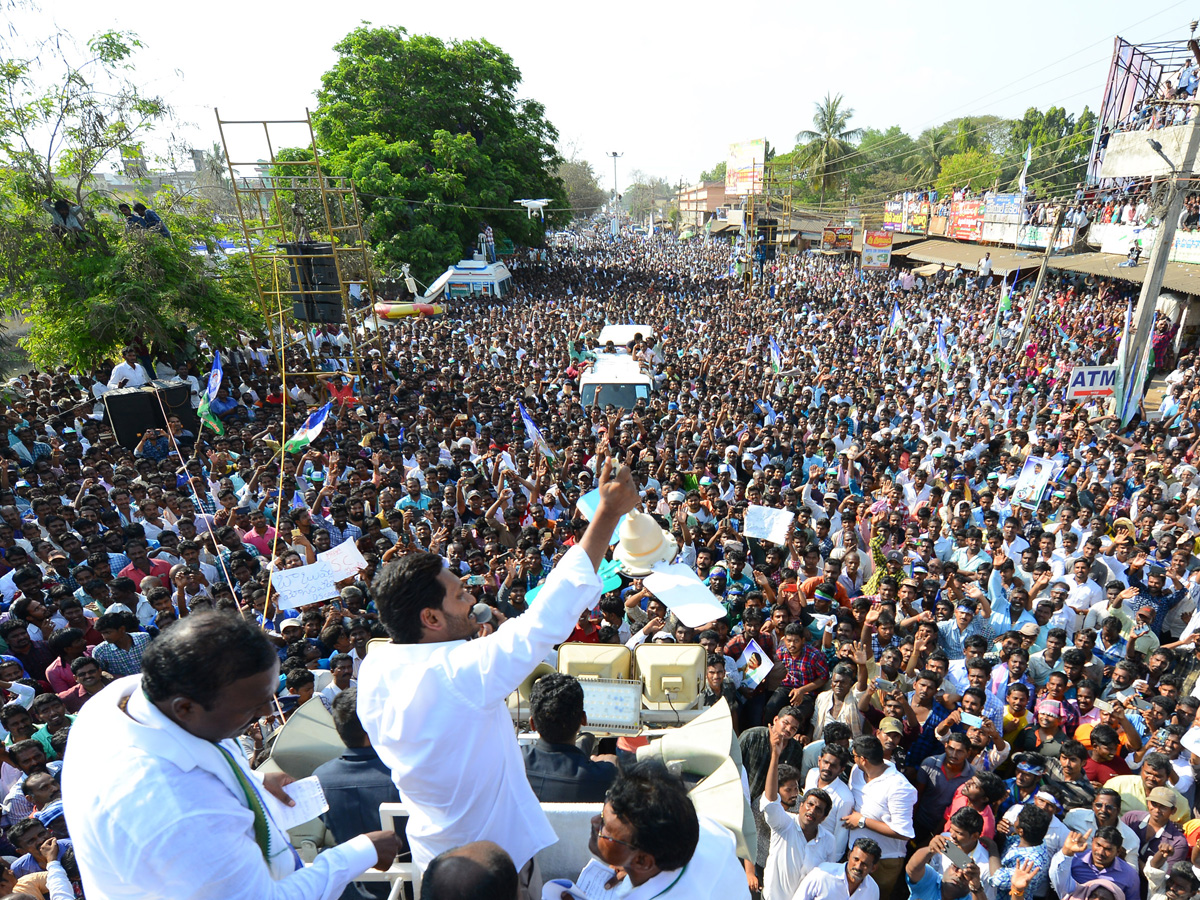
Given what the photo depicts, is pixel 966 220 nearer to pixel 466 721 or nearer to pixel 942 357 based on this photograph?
pixel 942 357

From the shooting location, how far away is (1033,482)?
7176 millimetres

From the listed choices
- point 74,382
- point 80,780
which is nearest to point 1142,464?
point 80,780

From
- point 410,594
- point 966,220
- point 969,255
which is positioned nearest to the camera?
point 410,594

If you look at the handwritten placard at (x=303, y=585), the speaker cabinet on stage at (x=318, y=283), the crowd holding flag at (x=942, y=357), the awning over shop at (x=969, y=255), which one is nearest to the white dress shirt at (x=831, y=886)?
the handwritten placard at (x=303, y=585)

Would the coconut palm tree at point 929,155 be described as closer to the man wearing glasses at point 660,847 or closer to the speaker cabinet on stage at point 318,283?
the speaker cabinet on stage at point 318,283

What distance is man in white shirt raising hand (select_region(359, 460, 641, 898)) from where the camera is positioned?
1.67 m

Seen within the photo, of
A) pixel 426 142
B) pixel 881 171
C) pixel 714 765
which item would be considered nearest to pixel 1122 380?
pixel 714 765

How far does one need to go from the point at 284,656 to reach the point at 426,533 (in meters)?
1.77

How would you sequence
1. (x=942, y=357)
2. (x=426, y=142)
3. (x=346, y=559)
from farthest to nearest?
(x=426, y=142) → (x=942, y=357) → (x=346, y=559)

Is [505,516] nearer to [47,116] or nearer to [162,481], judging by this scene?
[162,481]

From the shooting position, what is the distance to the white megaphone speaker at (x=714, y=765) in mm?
2463

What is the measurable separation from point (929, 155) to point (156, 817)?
65.1 m

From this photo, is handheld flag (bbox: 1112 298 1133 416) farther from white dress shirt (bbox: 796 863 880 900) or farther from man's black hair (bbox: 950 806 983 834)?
white dress shirt (bbox: 796 863 880 900)

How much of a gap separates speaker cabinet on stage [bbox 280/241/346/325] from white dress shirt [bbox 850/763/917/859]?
11601mm
